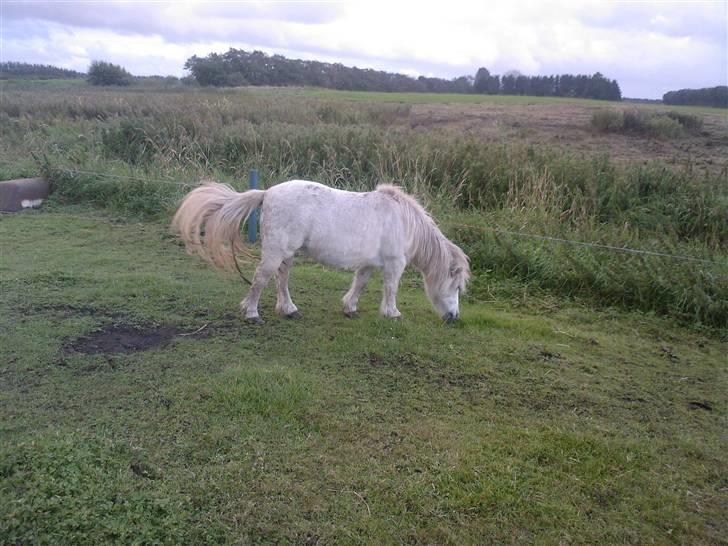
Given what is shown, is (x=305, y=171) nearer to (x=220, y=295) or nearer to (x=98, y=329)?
(x=220, y=295)

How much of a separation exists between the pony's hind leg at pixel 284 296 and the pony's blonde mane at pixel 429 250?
3.98 feet

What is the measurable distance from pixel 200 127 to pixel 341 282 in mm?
7581

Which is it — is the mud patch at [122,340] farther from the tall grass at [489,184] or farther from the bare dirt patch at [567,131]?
the bare dirt patch at [567,131]

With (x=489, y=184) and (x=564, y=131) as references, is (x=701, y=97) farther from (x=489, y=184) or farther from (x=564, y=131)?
(x=489, y=184)

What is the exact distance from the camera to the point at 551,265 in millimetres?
7355

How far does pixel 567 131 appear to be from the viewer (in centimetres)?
2283

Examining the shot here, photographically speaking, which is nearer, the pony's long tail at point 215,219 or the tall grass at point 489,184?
the pony's long tail at point 215,219

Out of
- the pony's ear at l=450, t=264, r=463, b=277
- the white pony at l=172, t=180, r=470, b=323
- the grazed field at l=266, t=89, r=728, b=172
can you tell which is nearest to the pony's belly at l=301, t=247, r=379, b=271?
the white pony at l=172, t=180, r=470, b=323

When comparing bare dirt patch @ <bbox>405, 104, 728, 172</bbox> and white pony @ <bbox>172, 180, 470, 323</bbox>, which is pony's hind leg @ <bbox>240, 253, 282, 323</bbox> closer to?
white pony @ <bbox>172, 180, 470, 323</bbox>

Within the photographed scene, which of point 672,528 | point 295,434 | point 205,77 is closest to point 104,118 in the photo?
point 295,434

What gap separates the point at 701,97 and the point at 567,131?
14.4 m

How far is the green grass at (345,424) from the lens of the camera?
10.3 feet

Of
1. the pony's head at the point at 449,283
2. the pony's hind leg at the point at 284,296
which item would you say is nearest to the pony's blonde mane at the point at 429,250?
the pony's head at the point at 449,283

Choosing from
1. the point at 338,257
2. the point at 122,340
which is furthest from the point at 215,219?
the point at 122,340
